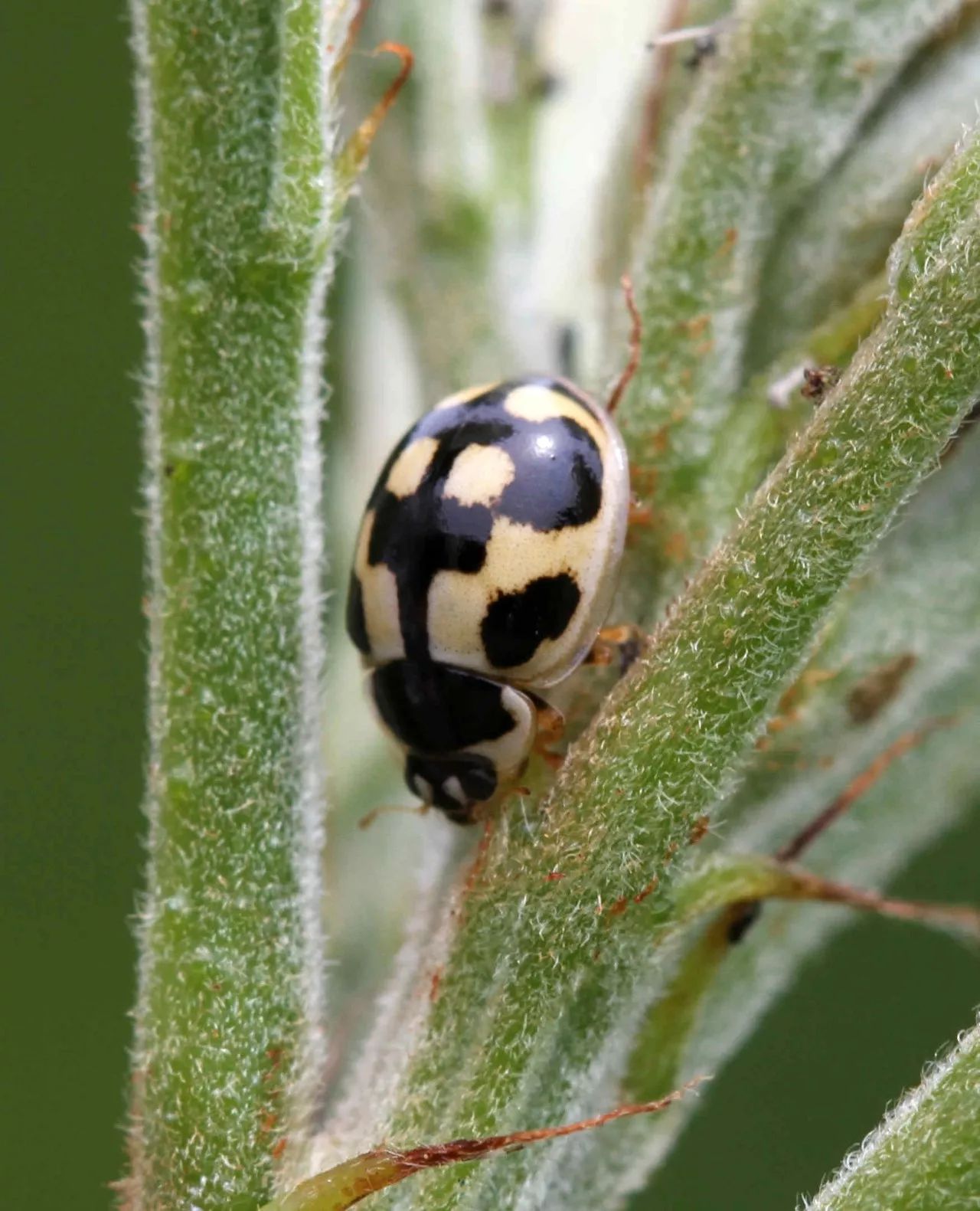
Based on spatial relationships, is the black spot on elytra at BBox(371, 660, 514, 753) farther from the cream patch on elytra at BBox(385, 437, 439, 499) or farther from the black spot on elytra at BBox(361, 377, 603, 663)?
the cream patch on elytra at BBox(385, 437, 439, 499)

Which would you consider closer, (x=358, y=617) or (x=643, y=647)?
(x=643, y=647)

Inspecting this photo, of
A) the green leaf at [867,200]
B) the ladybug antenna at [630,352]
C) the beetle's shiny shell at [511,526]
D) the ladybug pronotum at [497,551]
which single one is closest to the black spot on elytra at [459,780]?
the ladybug pronotum at [497,551]

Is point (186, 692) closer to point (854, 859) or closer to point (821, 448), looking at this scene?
point (821, 448)

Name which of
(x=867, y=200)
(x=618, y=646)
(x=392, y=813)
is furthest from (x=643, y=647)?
(x=392, y=813)

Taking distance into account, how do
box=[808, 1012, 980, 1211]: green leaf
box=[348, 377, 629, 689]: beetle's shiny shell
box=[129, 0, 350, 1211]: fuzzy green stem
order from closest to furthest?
box=[808, 1012, 980, 1211]: green leaf < box=[129, 0, 350, 1211]: fuzzy green stem < box=[348, 377, 629, 689]: beetle's shiny shell

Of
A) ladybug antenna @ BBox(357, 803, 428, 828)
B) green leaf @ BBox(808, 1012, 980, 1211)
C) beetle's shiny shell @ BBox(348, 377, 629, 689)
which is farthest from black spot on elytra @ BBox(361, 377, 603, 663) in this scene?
green leaf @ BBox(808, 1012, 980, 1211)

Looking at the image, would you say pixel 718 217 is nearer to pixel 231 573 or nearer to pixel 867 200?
pixel 867 200

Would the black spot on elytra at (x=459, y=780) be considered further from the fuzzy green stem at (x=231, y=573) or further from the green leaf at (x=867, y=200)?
the green leaf at (x=867, y=200)
